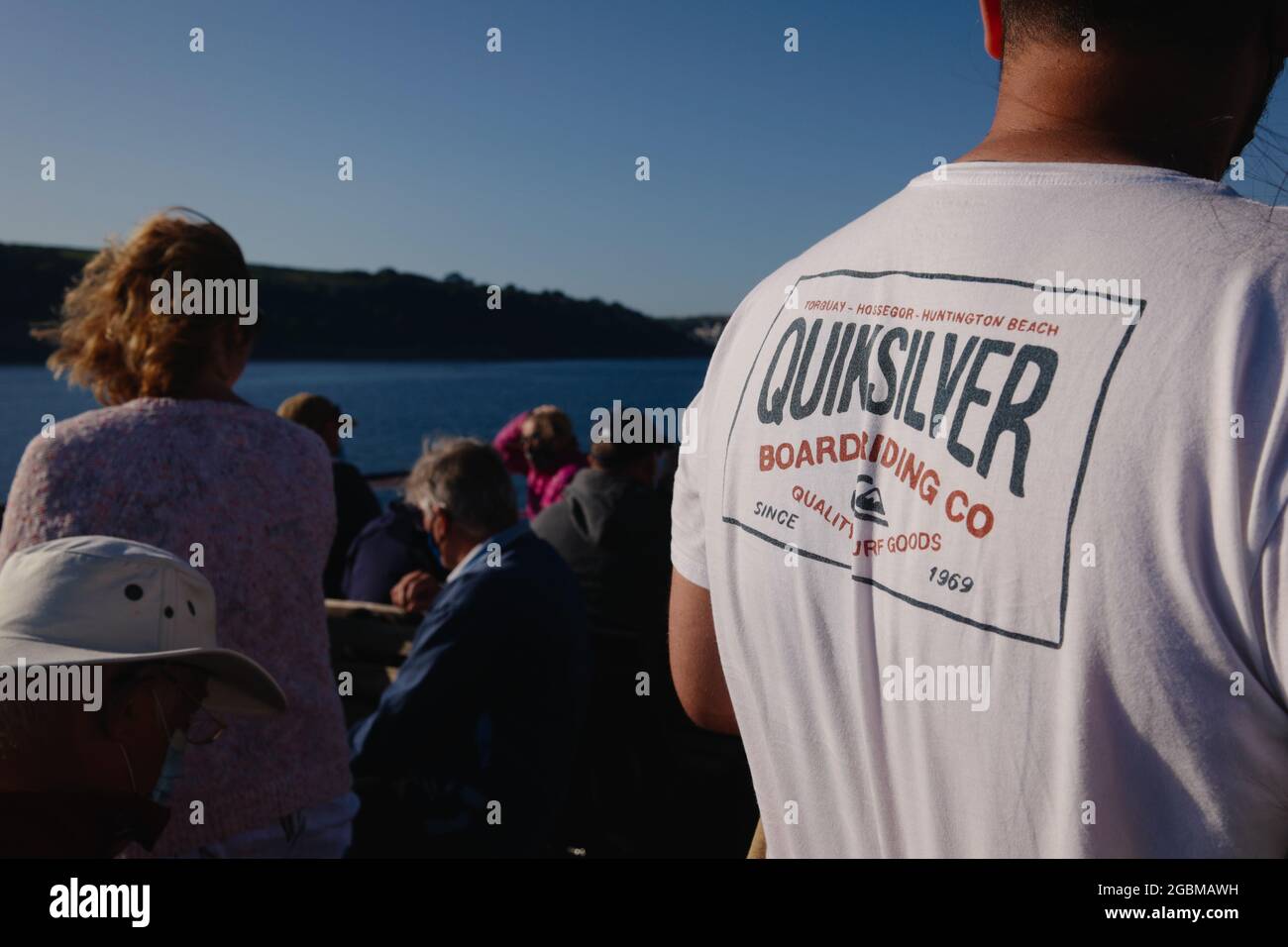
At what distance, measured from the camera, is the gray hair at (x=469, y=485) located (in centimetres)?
350

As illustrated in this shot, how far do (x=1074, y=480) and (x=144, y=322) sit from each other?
2.13 metres

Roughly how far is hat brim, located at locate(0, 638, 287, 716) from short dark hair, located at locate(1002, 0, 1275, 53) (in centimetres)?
166

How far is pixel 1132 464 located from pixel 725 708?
65 cm

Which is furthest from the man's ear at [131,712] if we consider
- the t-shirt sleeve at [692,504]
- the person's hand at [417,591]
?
the person's hand at [417,591]

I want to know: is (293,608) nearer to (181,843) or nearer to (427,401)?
(181,843)

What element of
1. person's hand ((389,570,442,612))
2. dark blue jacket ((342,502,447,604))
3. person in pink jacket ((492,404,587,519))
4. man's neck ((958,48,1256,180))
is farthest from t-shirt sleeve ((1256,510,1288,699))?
person in pink jacket ((492,404,587,519))

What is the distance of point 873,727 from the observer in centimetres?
103

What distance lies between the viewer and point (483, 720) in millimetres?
3059

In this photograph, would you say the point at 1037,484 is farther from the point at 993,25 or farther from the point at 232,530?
the point at 232,530

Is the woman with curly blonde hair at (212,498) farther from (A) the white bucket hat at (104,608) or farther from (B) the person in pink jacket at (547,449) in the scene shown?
(B) the person in pink jacket at (547,449)

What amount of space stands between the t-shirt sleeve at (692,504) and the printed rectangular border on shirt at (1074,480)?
3.5 inches

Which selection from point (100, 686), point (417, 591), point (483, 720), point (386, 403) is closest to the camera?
point (100, 686)

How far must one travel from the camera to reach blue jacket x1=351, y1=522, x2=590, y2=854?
292cm

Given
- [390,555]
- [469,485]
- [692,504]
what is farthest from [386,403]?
[692,504]
